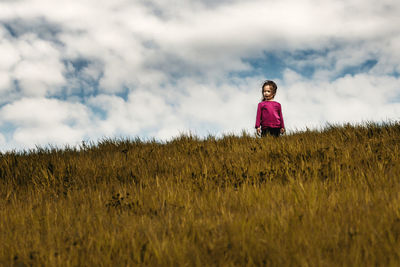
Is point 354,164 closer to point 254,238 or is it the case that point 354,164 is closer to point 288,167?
point 288,167

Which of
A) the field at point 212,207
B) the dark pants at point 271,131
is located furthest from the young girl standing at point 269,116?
the field at point 212,207

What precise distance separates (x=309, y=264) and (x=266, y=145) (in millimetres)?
3588

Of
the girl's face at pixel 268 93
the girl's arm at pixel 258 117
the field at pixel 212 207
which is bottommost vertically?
the field at pixel 212 207

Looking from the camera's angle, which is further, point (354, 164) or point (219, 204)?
point (354, 164)

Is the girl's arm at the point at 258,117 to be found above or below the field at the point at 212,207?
above

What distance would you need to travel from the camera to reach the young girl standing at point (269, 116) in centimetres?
824

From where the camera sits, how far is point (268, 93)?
8602 millimetres

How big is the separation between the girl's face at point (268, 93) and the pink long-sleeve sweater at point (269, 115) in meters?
0.26

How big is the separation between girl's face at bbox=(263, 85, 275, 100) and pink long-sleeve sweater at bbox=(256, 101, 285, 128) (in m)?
0.26

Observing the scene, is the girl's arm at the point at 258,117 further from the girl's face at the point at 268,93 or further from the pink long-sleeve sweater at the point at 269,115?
the girl's face at the point at 268,93

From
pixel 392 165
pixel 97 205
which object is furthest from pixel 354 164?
pixel 97 205

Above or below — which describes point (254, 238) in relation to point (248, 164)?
below

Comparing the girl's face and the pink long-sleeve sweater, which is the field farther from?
the girl's face

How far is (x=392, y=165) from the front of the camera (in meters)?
4.21
